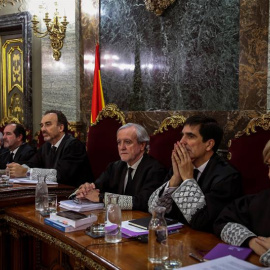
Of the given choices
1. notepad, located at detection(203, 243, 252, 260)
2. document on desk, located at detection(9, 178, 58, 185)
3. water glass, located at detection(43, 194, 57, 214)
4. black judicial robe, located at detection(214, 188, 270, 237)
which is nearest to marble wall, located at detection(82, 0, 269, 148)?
document on desk, located at detection(9, 178, 58, 185)

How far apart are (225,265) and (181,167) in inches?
38.5

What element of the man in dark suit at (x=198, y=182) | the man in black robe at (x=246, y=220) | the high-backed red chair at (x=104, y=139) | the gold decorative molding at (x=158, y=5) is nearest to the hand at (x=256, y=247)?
the man in black robe at (x=246, y=220)

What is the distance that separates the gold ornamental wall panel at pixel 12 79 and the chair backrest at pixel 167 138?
3.11m

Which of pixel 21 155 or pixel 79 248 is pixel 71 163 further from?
pixel 79 248

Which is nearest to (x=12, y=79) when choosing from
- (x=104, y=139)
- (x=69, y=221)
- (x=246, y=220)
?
(x=104, y=139)

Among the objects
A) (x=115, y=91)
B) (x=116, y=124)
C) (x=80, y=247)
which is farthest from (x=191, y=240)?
(x=115, y=91)

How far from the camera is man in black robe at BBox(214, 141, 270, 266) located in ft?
6.03

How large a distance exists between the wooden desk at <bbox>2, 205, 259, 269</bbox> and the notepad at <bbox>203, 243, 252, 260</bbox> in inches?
1.5

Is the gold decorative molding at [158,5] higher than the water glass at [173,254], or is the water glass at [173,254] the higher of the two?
the gold decorative molding at [158,5]

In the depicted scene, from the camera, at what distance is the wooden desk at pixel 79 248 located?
168 cm

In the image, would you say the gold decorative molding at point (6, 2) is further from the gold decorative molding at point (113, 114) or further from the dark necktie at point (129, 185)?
the dark necktie at point (129, 185)

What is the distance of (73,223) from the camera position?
6.84ft

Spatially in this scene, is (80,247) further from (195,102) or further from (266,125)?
(195,102)

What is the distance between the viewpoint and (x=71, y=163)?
3.78 m
